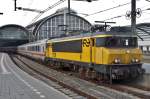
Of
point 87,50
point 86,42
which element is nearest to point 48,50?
point 86,42

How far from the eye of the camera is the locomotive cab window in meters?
21.2

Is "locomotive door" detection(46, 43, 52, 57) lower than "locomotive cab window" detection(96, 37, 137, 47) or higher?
lower

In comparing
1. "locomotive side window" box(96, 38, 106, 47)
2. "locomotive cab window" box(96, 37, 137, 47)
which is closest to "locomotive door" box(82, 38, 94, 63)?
"locomotive side window" box(96, 38, 106, 47)

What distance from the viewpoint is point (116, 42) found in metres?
21.5

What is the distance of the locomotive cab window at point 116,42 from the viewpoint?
69.7 ft

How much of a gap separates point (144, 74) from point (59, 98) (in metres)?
6.45

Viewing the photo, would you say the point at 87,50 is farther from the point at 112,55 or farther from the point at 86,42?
the point at 112,55

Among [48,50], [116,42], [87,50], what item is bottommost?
[48,50]

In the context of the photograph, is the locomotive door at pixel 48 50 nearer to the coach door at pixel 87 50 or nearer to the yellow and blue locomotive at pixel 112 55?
the coach door at pixel 87 50

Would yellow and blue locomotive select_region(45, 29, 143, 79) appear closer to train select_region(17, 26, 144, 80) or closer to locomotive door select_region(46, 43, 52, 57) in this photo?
train select_region(17, 26, 144, 80)

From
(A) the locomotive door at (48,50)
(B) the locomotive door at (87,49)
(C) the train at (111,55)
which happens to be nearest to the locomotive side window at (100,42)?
(C) the train at (111,55)

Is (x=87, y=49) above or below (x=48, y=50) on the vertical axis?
above

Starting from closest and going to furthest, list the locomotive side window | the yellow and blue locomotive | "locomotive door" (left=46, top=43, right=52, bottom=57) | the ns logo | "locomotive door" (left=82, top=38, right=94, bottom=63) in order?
1. the yellow and blue locomotive
2. the locomotive side window
3. "locomotive door" (left=82, top=38, right=94, bottom=63)
4. the ns logo
5. "locomotive door" (left=46, top=43, right=52, bottom=57)

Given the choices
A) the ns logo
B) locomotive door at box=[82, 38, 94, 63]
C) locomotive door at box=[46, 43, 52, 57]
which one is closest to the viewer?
locomotive door at box=[82, 38, 94, 63]
